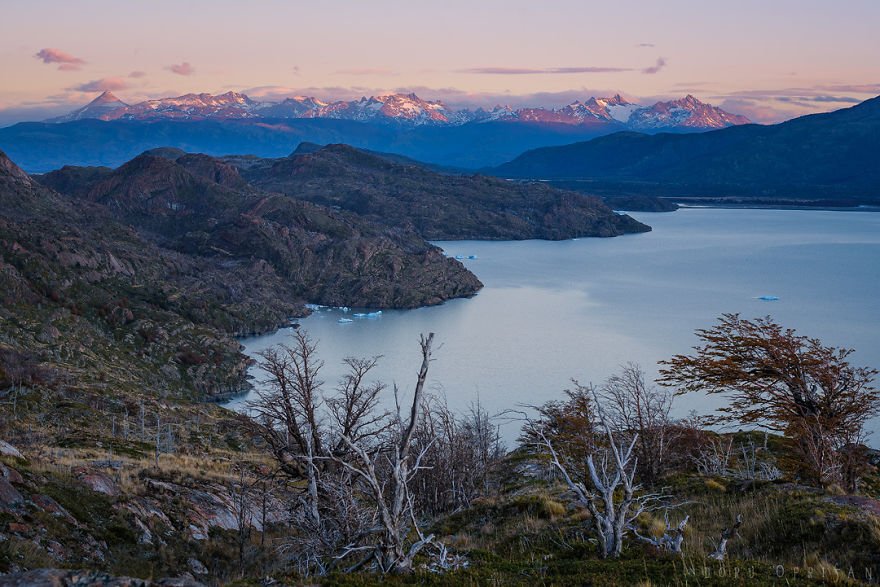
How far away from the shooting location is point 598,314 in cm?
8262

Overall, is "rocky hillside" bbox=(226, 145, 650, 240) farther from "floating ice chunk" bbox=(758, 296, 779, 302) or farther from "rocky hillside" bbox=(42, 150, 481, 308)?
"floating ice chunk" bbox=(758, 296, 779, 302)

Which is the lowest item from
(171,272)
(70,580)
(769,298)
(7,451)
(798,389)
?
(769,298)

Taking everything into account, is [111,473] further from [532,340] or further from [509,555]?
[532,340]

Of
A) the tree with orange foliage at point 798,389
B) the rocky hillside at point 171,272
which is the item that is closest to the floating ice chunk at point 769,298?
the rocky hillside at point 171,272

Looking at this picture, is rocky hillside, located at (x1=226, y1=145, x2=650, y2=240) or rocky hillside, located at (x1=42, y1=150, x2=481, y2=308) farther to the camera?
rocky hillside, located at (x1=226, y1=145, x2=650, y2=240)

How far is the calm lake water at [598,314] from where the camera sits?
59.4 metres

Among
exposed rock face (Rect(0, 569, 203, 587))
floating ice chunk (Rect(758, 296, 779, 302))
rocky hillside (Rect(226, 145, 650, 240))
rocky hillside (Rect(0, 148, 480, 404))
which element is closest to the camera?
exposed rock face (Rect(0, 569, 203, 587))

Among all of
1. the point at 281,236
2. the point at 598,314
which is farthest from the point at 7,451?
the point at 281,236

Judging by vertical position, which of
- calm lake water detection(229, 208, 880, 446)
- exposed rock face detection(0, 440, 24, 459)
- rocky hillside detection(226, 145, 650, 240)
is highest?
exposed rock face detection(0, 440, 24, 459)

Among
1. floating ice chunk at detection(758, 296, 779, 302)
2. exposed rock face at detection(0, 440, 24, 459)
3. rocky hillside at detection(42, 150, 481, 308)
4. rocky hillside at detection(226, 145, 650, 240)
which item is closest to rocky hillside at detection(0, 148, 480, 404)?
rocky hillside at detection(42, 150, 481, 308)

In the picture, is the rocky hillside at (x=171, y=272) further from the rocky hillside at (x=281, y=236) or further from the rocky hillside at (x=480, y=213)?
the rocky hillside at (x=480, y=213)

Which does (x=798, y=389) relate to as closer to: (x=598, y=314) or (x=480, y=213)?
(x=598, y=314)

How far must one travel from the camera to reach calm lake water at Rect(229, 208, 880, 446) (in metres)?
59.4

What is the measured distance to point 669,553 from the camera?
31.6 ft
